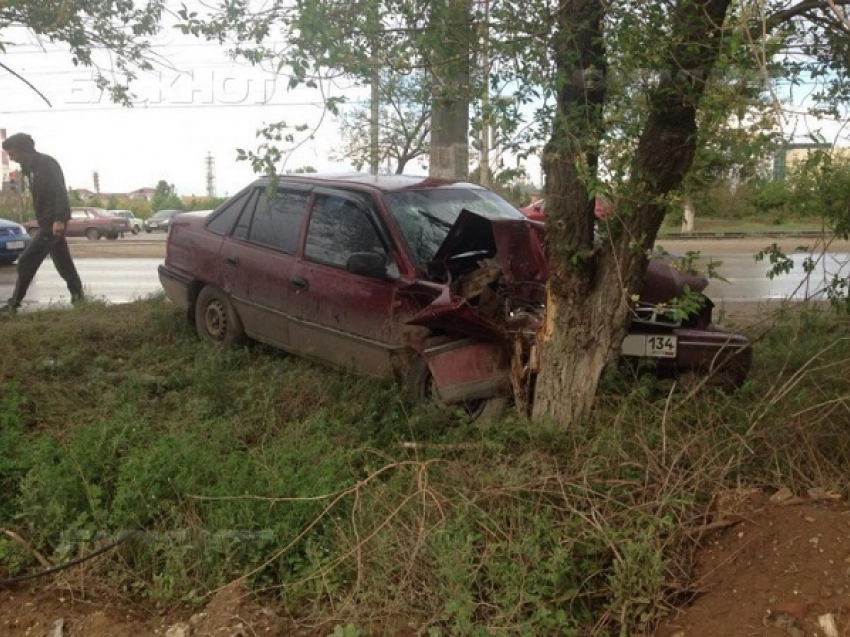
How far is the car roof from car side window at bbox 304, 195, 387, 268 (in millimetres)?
179

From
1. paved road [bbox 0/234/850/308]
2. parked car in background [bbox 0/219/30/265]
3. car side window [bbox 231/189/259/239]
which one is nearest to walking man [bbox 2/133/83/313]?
paved road [bbox 0/234/850/308]

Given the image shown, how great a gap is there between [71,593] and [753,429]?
3336 millimetres

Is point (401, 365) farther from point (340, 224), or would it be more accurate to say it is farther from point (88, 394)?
point (88, 394)

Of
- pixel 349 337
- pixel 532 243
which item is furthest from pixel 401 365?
pixel 532 243

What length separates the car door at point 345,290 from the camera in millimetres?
5750

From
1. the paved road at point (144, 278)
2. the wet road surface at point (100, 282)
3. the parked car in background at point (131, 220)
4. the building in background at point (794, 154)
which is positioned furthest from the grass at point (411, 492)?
the parked car in background at point (131, 220)

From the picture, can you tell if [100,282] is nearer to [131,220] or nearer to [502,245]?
[502,245]

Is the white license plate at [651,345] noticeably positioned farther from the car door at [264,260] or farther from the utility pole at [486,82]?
the car door at [264,260]

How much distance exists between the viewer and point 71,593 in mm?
3865

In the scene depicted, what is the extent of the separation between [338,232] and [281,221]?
0.72m

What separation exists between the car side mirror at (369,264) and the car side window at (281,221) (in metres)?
0.98

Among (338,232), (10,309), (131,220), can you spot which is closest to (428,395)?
(338,232)

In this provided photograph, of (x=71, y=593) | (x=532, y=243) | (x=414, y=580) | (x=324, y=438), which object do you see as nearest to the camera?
(x=414, y=580)

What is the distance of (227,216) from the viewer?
7.44 meters
